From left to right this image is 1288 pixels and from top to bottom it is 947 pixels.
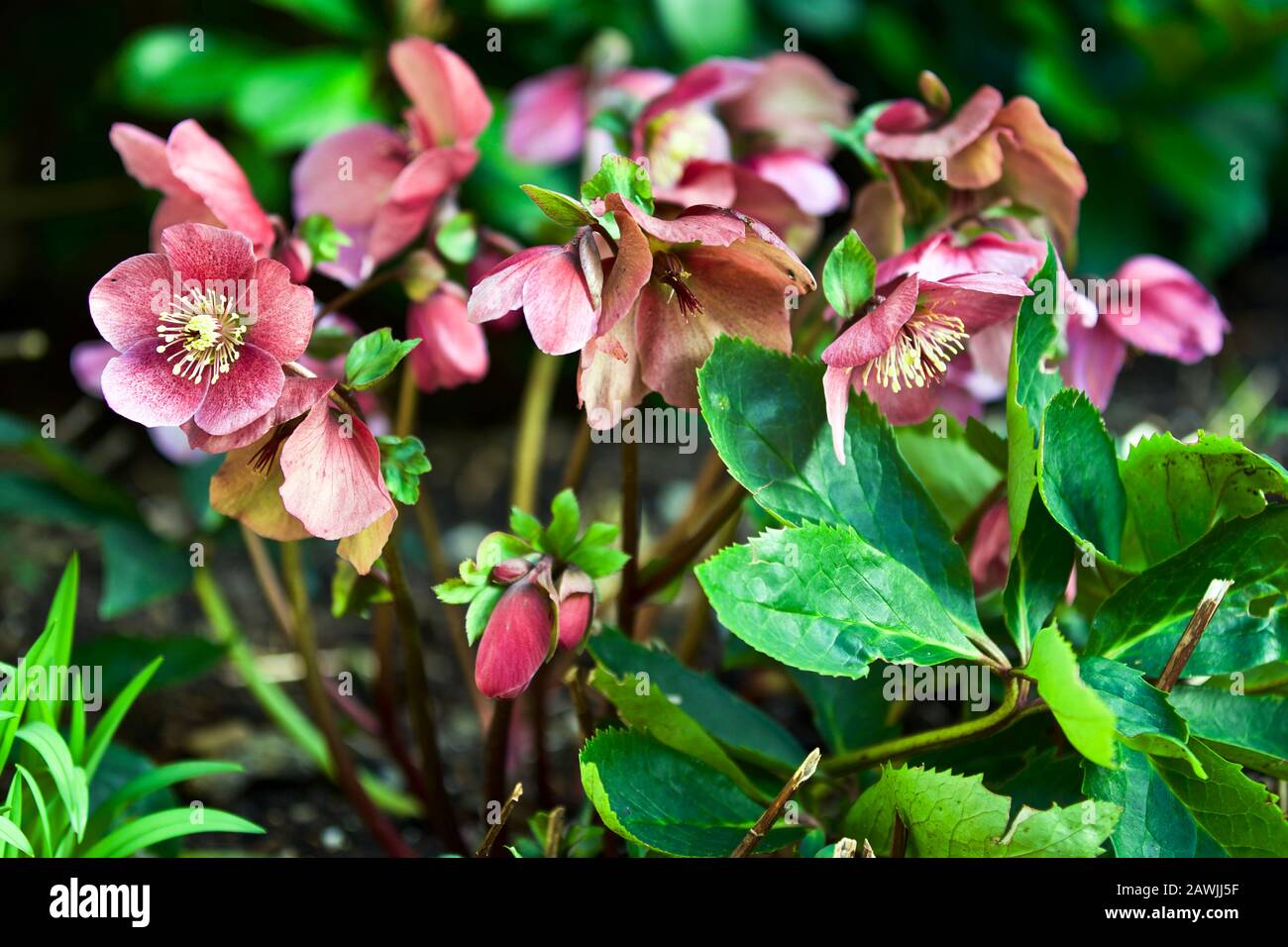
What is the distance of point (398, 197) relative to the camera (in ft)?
2.46

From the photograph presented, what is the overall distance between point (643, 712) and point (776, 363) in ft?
0.65

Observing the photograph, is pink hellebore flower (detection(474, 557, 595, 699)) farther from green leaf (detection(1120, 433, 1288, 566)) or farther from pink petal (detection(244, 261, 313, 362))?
green leaf (detection(1120, 433, 1288, 566))

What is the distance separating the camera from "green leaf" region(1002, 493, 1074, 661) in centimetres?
66

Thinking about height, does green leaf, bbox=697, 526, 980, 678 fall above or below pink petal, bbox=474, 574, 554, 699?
above

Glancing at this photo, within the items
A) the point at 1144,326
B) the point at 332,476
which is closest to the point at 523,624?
the point at 332,476

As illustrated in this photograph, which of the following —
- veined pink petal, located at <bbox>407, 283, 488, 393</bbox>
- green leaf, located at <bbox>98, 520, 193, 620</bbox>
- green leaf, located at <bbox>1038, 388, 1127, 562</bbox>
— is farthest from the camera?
green leaf, located at <bbox>98, 520, 193, 620</bbox>

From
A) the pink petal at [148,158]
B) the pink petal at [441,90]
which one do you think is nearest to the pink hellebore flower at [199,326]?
the pink petal at [148,158]

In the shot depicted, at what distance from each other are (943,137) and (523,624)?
14.6 inches

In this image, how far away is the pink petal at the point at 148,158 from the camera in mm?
709

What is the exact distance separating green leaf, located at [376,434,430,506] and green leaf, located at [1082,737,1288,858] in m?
0.36

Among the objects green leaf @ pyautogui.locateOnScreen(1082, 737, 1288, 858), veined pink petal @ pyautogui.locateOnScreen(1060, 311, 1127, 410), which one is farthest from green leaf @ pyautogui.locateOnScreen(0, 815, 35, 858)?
veined pink petal @ pyautogui.locateOnScreen(1060, 311, 1127, 410)

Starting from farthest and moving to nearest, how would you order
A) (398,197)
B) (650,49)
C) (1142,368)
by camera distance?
(1142,368)
(650,49)
(398,197)
